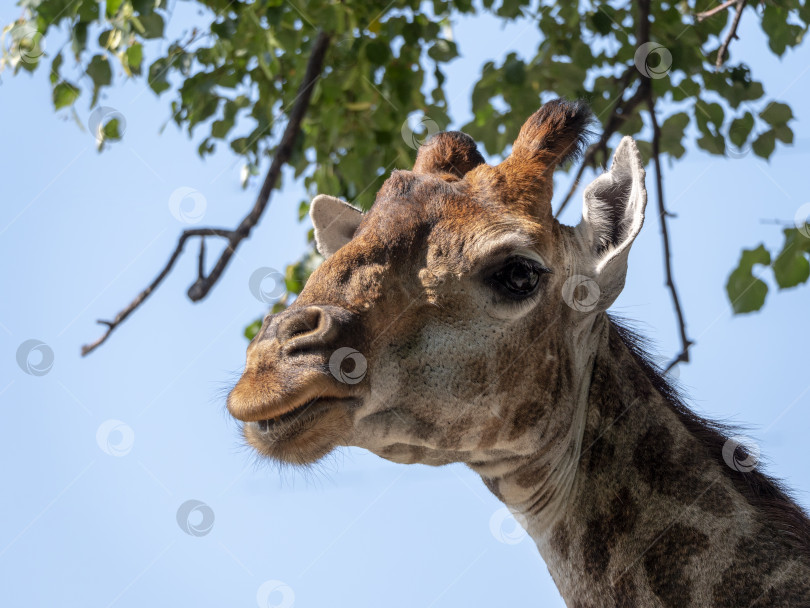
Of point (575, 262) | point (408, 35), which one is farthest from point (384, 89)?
point (575, 262)

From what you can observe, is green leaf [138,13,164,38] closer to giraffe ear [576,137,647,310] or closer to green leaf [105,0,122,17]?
green leaf [105,0,122,17]

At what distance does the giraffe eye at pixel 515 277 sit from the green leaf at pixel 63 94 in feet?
12.6

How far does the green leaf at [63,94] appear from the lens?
18.7 ft

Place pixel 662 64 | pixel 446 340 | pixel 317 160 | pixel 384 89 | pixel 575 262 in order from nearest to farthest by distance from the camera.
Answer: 1. pixel 446 340
2. pixel 575 262
3. pixel 662 64
4. pixel 384 89
5. pixel 317 160

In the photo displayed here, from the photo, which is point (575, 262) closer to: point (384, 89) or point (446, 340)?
point (446, 340)

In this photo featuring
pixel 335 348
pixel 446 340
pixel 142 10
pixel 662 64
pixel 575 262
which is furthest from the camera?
pixel 662 64

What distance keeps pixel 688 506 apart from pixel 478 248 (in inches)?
41.7

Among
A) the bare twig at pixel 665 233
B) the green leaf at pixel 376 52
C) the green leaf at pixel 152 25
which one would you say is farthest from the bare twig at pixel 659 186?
the green leaf at pixel 152 25

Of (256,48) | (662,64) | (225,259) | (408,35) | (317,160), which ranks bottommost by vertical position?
(225,259)

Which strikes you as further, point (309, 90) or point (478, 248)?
point (309, 90)

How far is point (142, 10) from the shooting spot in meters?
4.81

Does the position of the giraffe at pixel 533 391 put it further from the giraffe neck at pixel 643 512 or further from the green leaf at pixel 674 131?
the green leaf at pixel 674 131

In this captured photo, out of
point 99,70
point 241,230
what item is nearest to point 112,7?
point 99,70

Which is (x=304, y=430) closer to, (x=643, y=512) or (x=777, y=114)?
(x=643, y=512)
